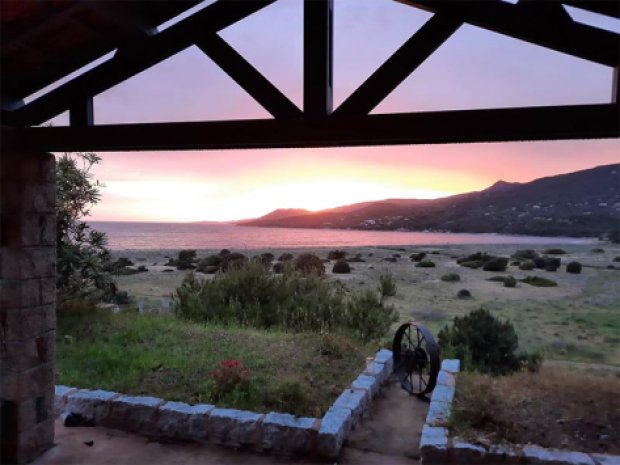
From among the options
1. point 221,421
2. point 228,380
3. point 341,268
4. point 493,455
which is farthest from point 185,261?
point 493,455

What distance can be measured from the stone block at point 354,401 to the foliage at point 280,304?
3212 millimetres

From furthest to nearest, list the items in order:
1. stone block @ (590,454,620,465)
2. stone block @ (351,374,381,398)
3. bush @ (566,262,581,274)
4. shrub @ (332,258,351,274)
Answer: shrub @ (332,258,351,274)
bush @ (566,262,581,274)
stone block @ (351,374,381,398)
stone block @ (590,454,620,465)

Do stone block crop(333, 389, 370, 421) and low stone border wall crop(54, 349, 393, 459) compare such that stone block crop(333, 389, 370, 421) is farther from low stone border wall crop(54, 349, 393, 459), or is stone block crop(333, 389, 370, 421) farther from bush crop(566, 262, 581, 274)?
bush crop(566, 262, 581, 274)

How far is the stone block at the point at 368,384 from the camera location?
492 centimetres

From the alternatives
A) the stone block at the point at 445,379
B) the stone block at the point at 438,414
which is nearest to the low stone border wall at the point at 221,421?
the stone block at the point at 438,414

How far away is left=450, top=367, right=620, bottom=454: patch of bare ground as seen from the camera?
382 centimetres

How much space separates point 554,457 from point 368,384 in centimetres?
200

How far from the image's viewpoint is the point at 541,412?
4.40m

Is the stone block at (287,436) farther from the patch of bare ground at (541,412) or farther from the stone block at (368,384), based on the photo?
the patch of bare ground at (541,412)

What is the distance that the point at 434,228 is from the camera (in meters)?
40.7

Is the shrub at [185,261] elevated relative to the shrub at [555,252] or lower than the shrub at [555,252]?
elevated

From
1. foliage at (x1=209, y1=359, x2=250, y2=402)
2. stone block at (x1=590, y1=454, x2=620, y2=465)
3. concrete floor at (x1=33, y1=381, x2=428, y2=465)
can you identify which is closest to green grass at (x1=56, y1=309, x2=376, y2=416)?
foliage at (x1=209, y1=359, x2=250, y2=402)

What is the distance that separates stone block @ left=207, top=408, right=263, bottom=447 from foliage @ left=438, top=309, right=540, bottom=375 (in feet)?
16.7

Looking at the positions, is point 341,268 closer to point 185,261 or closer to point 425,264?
point 425,264
